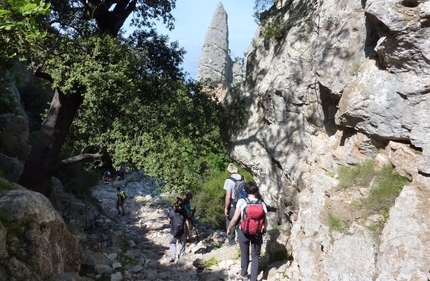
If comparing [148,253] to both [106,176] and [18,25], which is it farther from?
[106,176]

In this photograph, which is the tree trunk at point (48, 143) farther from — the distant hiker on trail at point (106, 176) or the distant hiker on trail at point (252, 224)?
the distant hiker on trail at point (106, 176)

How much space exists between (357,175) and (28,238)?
5.03m

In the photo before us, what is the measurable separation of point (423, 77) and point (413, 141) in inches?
36.7

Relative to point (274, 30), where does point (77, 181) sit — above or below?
below

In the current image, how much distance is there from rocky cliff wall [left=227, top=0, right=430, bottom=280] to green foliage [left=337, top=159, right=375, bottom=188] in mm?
158

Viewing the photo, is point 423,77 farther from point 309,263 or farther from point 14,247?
point 14,247

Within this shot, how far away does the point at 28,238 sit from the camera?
498cm

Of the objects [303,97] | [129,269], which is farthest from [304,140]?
[129,269]

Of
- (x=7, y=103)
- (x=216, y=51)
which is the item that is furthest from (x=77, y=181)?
(x=216, y=51)

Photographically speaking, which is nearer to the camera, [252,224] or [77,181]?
[252,224]

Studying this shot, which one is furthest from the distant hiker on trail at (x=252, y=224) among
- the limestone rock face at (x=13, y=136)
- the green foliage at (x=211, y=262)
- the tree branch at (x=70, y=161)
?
the limestone rock face at (x=13, y=136)

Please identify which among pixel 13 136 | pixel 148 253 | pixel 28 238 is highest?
pixel 13 136

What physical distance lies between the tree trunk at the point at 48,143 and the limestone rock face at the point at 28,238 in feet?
12.3

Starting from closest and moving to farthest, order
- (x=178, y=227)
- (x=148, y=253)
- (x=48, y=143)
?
1. (x=178, y=227)
2. (x=48, y=143)
3. (x=148, y=253)
